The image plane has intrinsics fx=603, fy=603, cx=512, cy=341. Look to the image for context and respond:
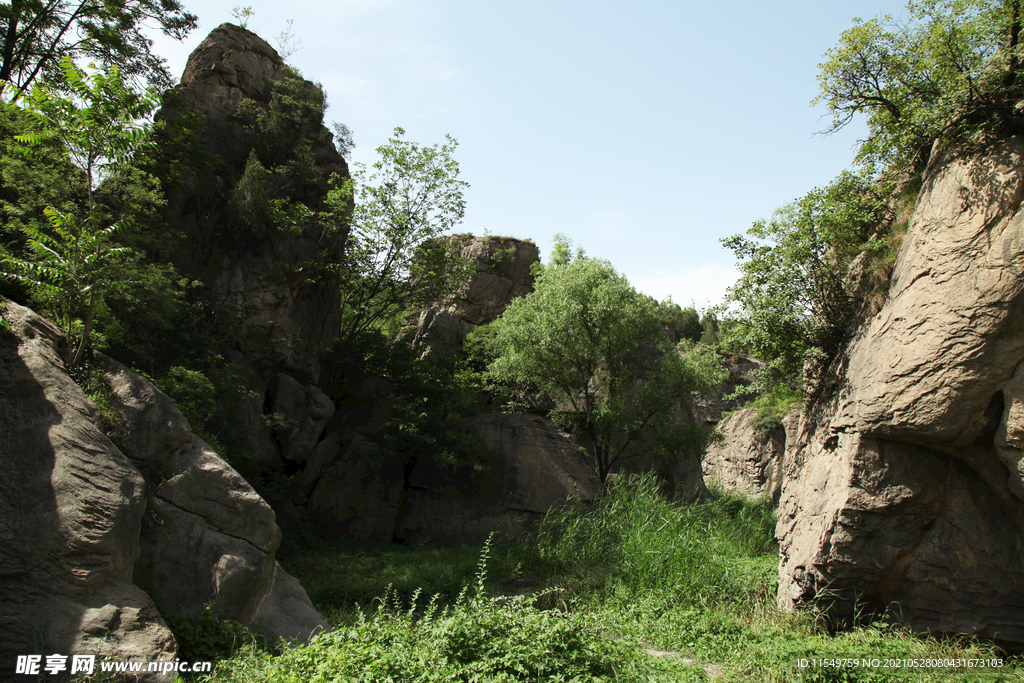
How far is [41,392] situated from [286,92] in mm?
13998

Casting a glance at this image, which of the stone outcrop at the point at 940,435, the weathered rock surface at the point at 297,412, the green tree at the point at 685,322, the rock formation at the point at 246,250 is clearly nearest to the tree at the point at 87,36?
the rock formation at the point at 246,250

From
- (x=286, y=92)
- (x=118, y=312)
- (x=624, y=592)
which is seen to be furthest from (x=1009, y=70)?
(x=286, y=92)

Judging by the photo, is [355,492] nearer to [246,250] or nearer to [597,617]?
[246,250]

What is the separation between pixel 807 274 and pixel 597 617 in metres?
6.23

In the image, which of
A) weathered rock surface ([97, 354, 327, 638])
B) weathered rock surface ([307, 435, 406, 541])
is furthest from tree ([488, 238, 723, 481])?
weathered rock surface ([97, 354, 327, 638])

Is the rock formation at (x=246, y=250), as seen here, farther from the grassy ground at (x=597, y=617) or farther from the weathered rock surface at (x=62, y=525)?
the weathered rock surface at (x=62, y=525)

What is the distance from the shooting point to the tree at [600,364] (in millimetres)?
15969

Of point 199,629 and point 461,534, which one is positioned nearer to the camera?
point 199,629

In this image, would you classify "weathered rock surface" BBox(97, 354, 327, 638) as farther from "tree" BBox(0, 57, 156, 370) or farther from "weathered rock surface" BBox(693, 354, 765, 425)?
"weathered rock surface" BBox(693, 354, 765, 425)

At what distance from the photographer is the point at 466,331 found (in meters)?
20.8

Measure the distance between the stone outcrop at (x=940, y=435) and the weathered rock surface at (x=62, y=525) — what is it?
8052 mm

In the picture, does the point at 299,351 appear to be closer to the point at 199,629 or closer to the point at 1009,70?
the point at 199,629

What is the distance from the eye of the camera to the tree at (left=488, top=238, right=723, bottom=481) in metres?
16.0

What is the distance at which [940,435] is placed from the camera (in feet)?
23.4
